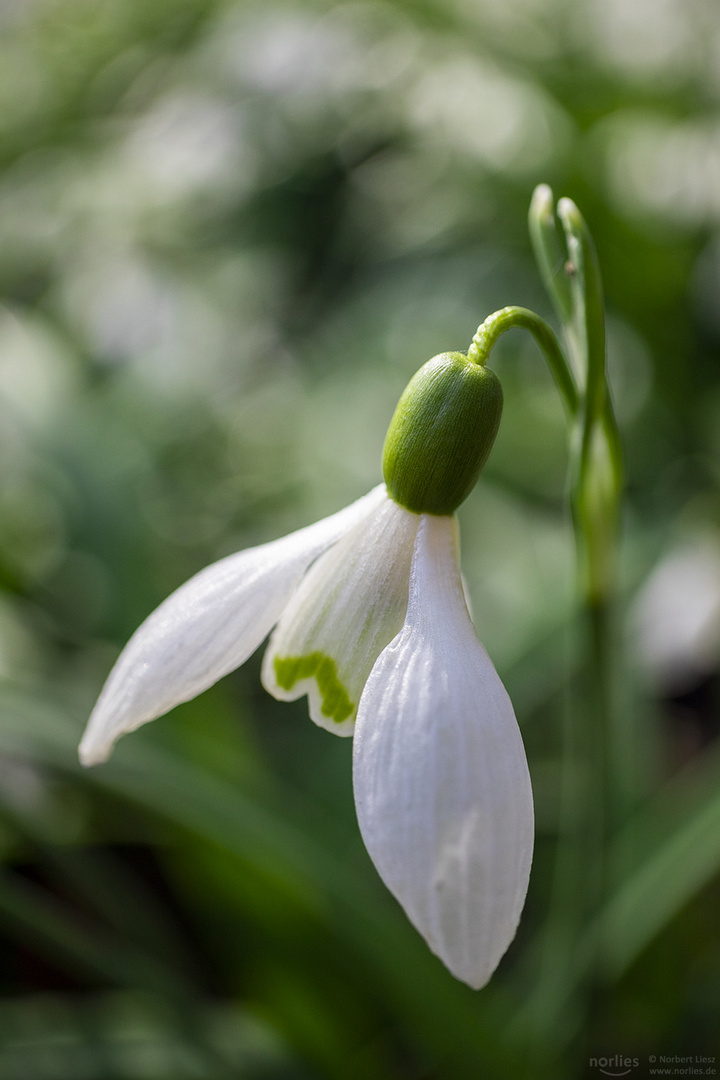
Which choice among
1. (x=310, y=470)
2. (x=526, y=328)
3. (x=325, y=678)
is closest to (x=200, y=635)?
(x=325, y=678)

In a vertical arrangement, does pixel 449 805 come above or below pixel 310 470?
above

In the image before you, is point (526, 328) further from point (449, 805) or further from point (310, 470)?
point (310, 470)

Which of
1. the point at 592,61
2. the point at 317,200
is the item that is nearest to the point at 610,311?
the point at 592,61

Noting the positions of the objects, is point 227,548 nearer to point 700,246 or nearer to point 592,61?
point 700,246

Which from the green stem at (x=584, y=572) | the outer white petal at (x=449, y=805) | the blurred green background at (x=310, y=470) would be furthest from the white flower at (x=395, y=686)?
the blurred green background at (x=310, y=470)

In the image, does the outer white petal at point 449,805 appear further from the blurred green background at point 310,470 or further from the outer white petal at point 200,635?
the blurred green background at point 310,470

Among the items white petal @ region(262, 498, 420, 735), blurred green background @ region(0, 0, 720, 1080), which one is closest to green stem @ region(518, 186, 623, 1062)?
blurred green background @ region(0, 0, 720, 1080)

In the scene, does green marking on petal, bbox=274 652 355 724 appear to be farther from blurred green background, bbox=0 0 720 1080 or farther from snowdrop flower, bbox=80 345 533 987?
blurred green background, bbox=0 0 720 1080
